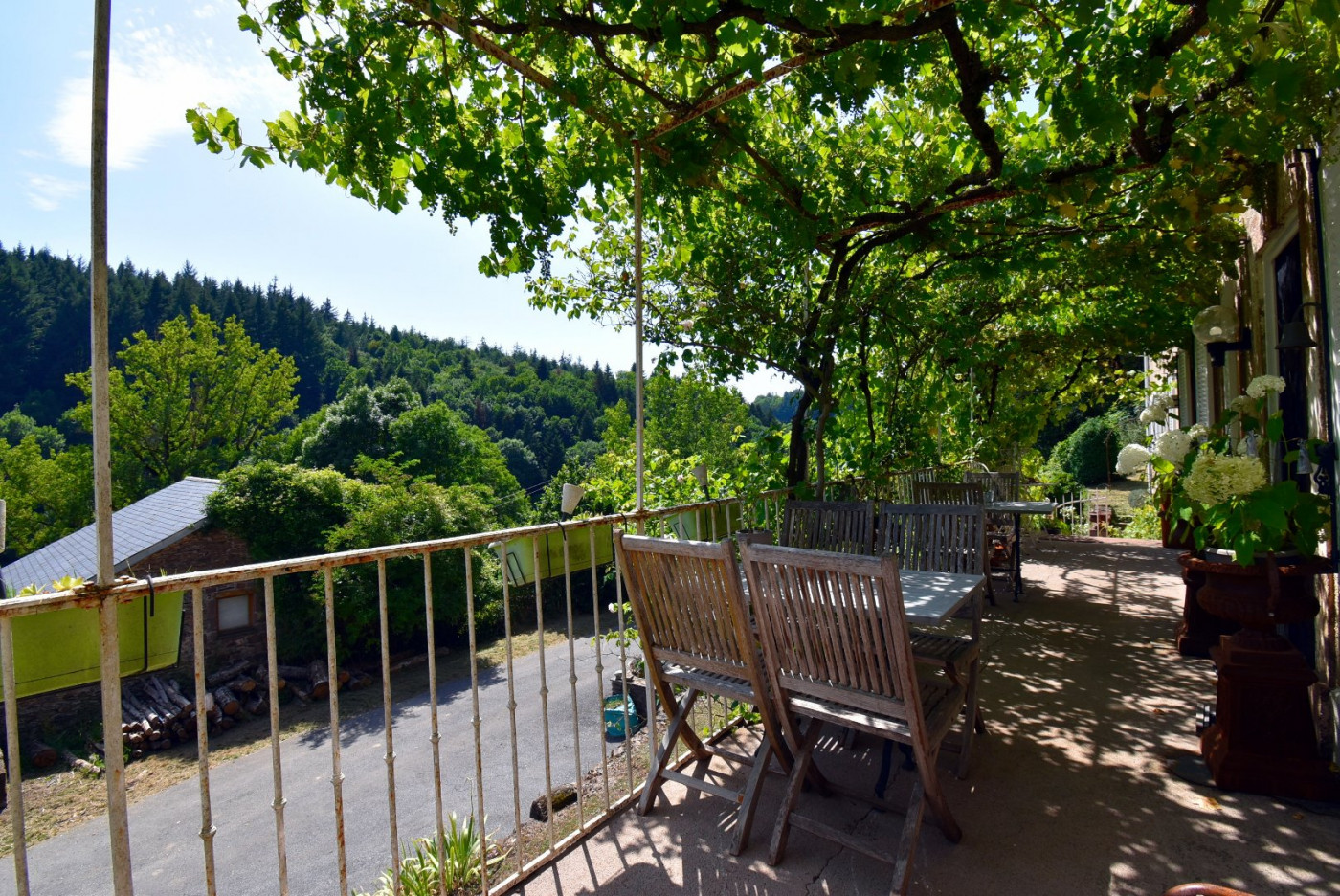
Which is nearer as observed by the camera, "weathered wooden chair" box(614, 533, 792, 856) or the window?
"weathered wooden chair" box(614, 533, 792, 856)

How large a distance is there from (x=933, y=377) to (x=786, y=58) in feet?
15.6

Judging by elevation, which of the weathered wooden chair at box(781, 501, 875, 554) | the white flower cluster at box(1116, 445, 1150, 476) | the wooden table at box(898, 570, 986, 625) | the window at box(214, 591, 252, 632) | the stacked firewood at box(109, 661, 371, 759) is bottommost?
the stacked firewood at box(109, 661, 371, 759)

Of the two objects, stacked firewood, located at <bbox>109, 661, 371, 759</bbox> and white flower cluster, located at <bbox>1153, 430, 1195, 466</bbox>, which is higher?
white flower cluster, located at <bbox>1153, 430, 1195, 466</bbox>

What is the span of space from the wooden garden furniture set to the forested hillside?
65.8 ft

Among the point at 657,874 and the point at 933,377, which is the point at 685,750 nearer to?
the point at 657,874

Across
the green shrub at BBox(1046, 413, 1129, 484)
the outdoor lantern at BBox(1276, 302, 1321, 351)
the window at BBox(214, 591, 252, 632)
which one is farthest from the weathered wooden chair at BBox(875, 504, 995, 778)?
the window at BBox(214, 591, 252, 632)

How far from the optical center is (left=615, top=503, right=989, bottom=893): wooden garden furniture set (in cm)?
177

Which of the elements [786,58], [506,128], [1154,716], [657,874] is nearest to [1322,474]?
[1154,716]

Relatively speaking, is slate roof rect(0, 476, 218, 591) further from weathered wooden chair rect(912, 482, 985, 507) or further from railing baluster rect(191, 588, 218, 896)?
railing baluster rect(191, 588, 218, 896)

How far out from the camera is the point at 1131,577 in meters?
6.00

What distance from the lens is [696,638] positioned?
2.16 meters

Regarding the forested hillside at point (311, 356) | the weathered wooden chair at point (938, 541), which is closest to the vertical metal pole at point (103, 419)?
the weathered wooden chair at point (938, 541)

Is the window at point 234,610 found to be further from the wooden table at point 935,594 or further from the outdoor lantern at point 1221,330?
the outdoor lantern at point 1221,330

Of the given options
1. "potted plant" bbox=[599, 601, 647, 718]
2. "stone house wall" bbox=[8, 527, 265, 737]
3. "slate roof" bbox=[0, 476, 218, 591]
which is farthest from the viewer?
"slate roof" bbox=[0, 476, 218, 591]
